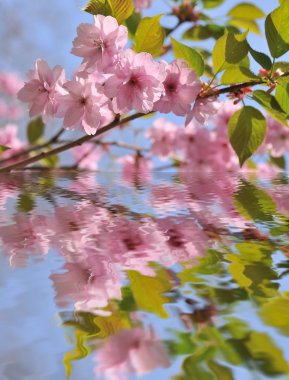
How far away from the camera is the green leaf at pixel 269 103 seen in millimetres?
439

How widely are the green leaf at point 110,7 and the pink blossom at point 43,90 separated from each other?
0.18ft

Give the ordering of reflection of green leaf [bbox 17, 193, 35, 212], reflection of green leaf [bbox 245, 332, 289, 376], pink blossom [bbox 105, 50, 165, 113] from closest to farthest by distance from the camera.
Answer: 1. reflection of green leaf [bbox 245, 332, 289, 376]
2. reflection of green leaf [bbox 17, 193, 35, 212]
3. pink blossom [bbox 105, 50, 165, 113]

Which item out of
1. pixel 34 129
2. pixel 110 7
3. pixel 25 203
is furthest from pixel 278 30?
pixel 34 129

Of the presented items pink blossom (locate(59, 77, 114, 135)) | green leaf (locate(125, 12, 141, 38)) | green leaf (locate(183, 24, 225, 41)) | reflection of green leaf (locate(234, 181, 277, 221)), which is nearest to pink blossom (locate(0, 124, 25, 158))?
green leaf (locate(183, 24, 225, 41))

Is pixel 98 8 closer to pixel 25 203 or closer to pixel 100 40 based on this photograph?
pixel 100 40

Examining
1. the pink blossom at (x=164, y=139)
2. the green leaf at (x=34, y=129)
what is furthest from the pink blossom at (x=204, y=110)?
the pink blossom at (x=164, y=139)

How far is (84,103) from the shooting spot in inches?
16.9

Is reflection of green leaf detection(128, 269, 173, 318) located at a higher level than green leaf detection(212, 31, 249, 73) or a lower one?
lower

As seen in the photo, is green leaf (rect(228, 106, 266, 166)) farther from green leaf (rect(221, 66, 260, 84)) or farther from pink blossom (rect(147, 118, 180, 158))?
pink blossom (rect(147, 118, 180, 158))

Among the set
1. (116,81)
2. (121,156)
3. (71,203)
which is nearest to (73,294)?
(71,203)

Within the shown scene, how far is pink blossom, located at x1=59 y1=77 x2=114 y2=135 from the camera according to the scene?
43 cm

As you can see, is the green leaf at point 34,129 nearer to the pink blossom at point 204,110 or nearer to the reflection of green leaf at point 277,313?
the pink blossom at point 204,110

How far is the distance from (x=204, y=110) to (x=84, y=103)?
0.10m

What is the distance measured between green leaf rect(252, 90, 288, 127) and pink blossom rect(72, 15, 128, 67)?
11 centimetres
